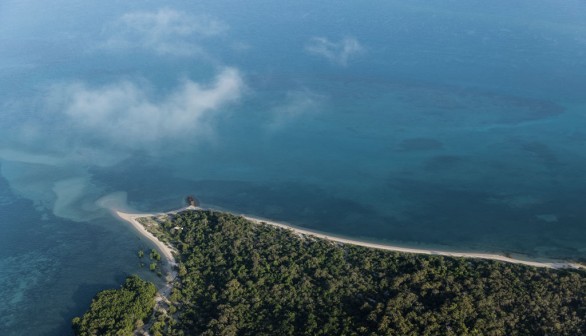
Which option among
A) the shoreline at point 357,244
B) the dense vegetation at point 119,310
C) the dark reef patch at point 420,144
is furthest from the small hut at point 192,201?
the dark reef patch at point 420,144

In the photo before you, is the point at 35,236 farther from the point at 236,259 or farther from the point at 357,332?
the point at 357,332

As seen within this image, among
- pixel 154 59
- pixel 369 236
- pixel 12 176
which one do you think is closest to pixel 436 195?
pixel 369 236

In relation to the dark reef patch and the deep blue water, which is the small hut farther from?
the dark reef patch

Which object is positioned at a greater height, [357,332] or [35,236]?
[35,236]

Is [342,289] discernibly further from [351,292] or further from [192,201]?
[192,201]

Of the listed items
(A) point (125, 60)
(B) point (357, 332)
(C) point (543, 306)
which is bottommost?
A: (B) point (357, 332)

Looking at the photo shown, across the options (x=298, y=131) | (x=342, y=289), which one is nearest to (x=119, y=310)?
(x=342, y=289)
